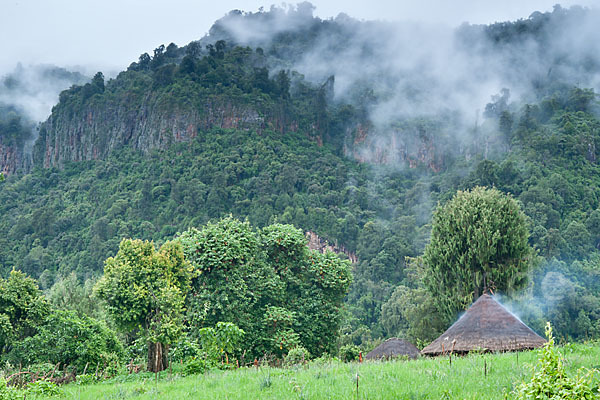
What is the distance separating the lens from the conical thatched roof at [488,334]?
18219 millimetres

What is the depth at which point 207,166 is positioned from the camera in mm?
114438

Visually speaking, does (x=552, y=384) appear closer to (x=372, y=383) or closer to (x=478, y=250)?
(x=372, y=383)

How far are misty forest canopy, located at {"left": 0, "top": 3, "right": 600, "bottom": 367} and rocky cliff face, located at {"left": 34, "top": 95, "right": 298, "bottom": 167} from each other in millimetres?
417

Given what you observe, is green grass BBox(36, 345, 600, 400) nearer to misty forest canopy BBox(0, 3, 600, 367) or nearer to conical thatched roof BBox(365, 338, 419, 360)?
misty forest canopy BBox(0, 3, 600, 367)

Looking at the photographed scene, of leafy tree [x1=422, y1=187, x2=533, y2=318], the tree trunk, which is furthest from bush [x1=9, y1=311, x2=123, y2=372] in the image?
leafy tree [x1=422, y1=187, x2=533, y2=318]

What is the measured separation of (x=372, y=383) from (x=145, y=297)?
14.2 meters

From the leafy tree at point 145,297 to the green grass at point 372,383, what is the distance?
26.0ft

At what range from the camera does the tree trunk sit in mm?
22344

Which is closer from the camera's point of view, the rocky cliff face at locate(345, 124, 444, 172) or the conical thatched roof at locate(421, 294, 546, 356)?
the conical thatched roof at locate(421, 294, 546, 356)

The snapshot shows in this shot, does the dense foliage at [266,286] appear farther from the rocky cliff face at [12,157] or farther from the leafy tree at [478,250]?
the rocky cliff face at [12,157]

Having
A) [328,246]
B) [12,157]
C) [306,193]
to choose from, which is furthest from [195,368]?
[12,157]

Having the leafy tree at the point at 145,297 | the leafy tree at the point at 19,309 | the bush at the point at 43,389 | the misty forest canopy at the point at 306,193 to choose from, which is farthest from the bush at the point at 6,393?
the leafy tree at the point at 19,309

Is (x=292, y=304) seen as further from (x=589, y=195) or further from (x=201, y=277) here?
(x=589, y=195)

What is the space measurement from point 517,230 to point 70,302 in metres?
32.5
